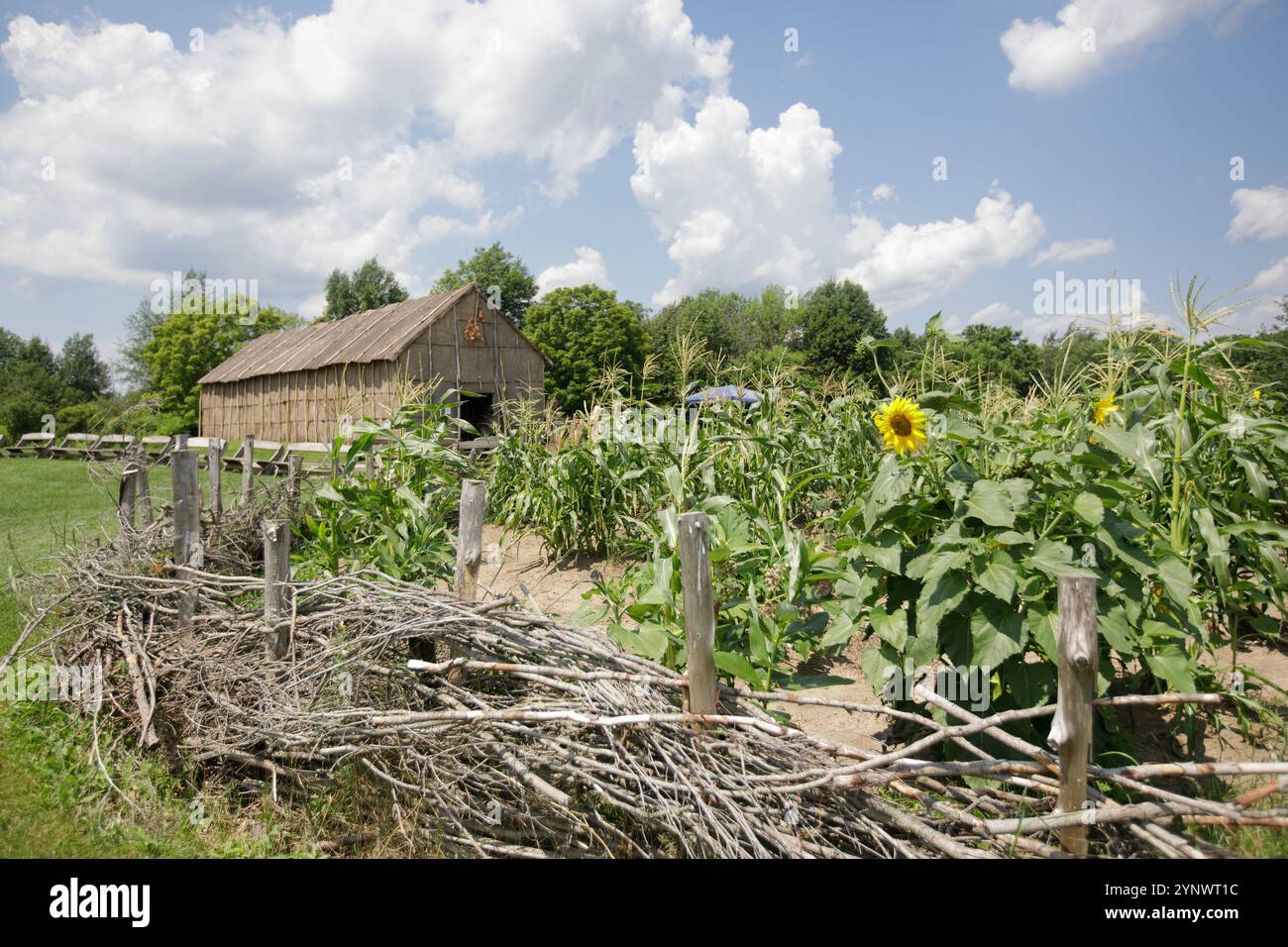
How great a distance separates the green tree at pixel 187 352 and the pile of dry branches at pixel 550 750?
44388 millimetres

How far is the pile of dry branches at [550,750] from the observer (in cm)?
279

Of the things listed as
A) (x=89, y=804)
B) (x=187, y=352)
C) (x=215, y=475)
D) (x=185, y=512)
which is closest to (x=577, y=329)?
(x=187, y=352)

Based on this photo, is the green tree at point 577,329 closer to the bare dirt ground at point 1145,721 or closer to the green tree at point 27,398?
the green tree at point 27,398

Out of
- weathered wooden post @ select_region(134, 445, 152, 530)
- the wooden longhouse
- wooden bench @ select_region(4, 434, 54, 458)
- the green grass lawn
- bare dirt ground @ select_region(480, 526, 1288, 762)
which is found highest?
the wooden longhouse

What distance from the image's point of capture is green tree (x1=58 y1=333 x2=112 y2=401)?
6334 cm

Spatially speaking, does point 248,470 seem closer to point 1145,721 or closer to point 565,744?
point 565,744

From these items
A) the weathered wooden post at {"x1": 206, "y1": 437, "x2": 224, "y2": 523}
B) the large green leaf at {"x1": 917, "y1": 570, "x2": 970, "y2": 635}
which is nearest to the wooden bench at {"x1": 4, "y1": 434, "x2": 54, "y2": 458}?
the weathered wooden post at {"x1": 206, "y1": 437, "x2": 224, "y2": 523}

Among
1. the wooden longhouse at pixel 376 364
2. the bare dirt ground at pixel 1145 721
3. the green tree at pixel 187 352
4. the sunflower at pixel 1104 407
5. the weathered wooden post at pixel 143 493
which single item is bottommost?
the bare dirt ground at pixel 1145 721

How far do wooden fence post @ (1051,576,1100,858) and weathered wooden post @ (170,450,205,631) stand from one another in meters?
4.82

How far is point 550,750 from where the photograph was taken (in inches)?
129

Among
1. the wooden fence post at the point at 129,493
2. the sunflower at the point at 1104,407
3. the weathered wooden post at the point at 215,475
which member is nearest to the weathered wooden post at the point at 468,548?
the wooden fence post at the point at 129,493

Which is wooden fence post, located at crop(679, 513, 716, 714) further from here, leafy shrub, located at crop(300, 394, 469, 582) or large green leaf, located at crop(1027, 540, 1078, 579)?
leafy shrub, located at crop(300, 394, 469, 582)

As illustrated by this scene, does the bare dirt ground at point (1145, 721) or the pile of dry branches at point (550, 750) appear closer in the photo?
the pile of dry branches at point (550, 750)
